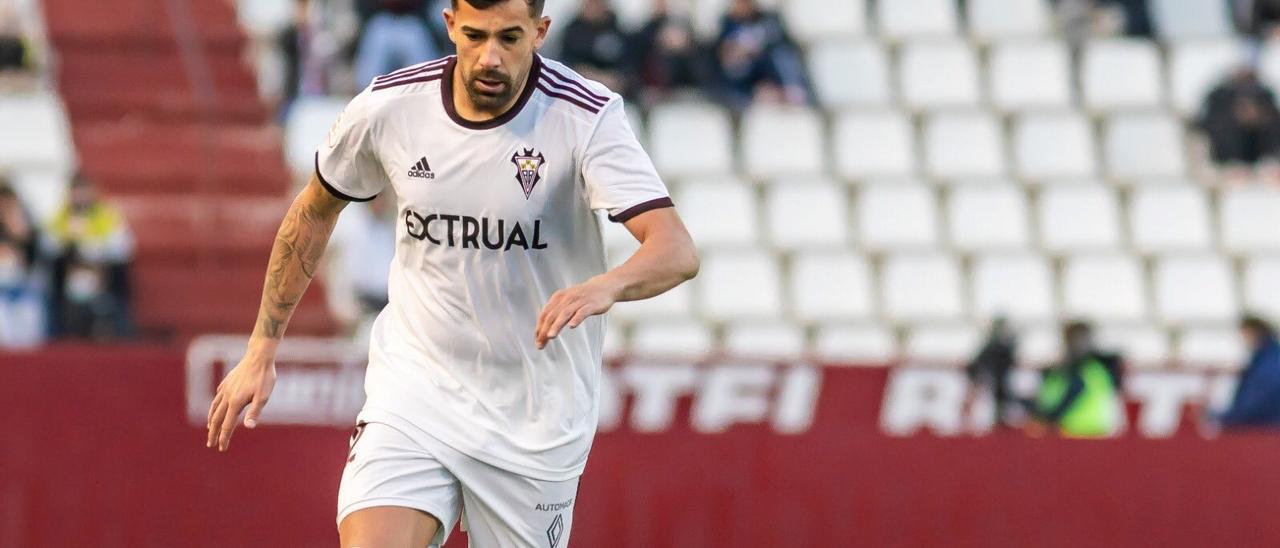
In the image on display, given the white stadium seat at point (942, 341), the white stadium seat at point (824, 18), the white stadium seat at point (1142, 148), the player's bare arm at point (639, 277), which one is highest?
the player's bare arm at point (639, 277)

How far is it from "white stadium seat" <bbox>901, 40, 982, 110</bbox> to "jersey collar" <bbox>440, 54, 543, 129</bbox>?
9.85m

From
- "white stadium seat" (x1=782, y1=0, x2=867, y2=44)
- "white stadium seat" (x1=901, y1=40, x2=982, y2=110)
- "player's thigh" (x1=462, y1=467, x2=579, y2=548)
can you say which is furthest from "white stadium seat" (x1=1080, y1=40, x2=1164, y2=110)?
"player's thigh" (x1=462, y1=467, x2=579, y2=548)

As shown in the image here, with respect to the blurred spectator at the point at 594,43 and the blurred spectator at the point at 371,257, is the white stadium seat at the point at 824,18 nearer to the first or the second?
the blurred spectator at the point at 594,43

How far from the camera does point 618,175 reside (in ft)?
16.6

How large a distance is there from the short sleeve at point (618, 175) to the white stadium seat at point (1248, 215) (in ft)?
33.4

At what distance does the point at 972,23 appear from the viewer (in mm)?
15398

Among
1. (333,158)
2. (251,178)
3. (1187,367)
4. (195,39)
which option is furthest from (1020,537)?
(195,39)

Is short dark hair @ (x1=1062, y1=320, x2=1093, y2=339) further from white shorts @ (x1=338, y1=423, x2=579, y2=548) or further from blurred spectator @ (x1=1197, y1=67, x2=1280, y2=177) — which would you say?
white shorts @ (x1=338, y1=423, x2=579, y2=548)

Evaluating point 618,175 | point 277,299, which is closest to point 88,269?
point 277,299

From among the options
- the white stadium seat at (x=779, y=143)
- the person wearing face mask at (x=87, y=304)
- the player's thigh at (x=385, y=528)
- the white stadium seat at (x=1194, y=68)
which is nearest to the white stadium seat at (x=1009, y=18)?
the white stadium seat at (x=1194, y=68)

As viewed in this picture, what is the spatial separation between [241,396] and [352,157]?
70 centimetres

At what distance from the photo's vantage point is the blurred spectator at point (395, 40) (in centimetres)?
1351

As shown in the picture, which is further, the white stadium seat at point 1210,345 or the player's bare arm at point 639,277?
the white stadium seat at point 1210,345

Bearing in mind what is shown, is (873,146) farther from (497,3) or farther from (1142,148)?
(497,3)
